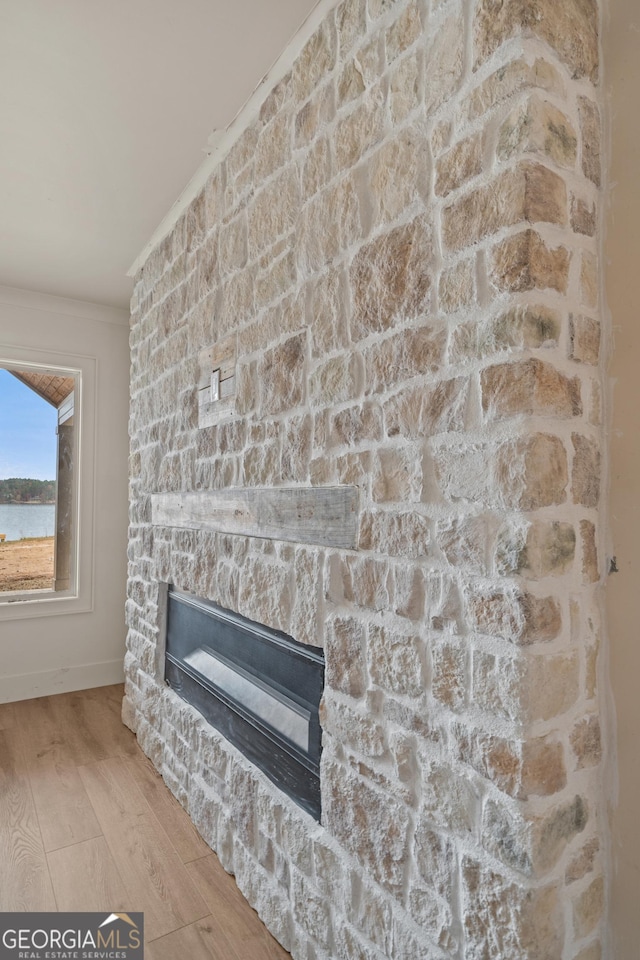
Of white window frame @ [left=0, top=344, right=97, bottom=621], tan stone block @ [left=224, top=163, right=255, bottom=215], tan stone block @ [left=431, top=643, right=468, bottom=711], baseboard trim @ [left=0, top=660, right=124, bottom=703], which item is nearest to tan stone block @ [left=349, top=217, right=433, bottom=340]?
tan stone block @ [left=431, top=643, right=468, bottom=711]

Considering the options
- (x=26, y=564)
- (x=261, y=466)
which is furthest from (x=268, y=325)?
(x=26, y=564)

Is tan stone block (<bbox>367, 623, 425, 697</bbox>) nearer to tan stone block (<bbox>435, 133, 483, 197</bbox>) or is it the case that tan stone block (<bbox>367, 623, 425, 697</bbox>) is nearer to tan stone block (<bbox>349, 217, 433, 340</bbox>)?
tan stone block (<bbox>349, 217, 433, 340</bbox>)

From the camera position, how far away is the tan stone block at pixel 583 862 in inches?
42.9

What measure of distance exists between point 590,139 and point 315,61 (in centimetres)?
100

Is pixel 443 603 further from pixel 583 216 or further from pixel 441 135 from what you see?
pixel 441 135

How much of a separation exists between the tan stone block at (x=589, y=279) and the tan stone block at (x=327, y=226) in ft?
1.99

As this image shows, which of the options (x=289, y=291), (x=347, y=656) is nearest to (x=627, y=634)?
(x=347, y=656)

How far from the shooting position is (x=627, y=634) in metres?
1.13

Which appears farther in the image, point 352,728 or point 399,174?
point 352,728

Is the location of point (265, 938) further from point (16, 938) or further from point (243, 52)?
point (243, 52)

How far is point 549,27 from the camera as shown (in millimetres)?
1106

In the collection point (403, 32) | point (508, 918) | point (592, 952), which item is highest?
point (403, 32)

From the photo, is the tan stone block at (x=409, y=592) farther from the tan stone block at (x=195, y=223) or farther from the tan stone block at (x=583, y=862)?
the tan stone block at (x=195, y=223)

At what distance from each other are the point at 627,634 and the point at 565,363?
0.56 m
